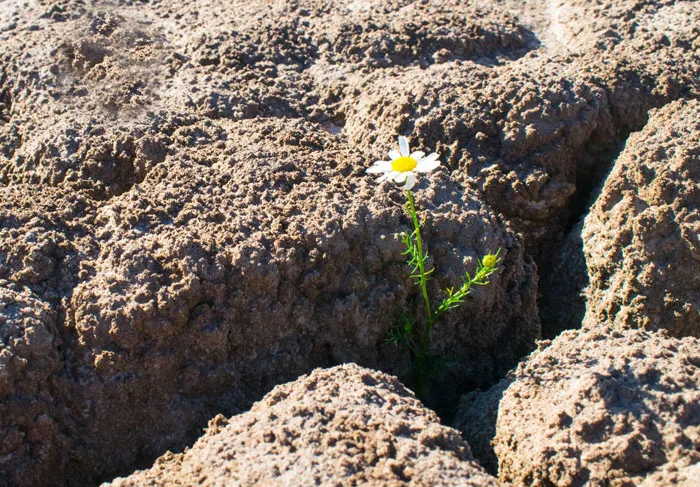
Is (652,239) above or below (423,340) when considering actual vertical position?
above

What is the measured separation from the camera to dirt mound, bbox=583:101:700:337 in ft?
8.57

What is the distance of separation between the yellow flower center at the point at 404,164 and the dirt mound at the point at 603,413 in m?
0.61

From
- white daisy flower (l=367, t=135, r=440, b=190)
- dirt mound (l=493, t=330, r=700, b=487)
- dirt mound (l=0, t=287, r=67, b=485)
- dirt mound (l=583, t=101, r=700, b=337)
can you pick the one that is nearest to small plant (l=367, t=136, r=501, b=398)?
white daisy flower (l=367, t=135, r=440, b=190)

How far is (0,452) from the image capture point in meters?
2.11

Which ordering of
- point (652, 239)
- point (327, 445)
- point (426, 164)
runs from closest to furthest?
point (327, 445), point (426, 164), point (652, 239)

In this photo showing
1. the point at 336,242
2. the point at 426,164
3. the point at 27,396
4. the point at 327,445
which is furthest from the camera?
the point at 336,242

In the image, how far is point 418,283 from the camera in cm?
247

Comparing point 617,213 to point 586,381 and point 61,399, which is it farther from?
point 61,399

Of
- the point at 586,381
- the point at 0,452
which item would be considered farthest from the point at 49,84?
the point at 586,381

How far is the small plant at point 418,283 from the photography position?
91.5 inches

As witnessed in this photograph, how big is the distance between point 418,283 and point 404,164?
0.37 meters

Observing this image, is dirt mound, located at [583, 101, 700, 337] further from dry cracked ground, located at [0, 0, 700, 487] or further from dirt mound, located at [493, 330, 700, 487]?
dirt mound, located at [493, 330, 700, 487]

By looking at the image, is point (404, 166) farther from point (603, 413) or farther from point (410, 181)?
point (603, 413)

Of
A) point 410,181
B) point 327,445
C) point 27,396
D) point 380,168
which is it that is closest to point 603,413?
point 327,445
